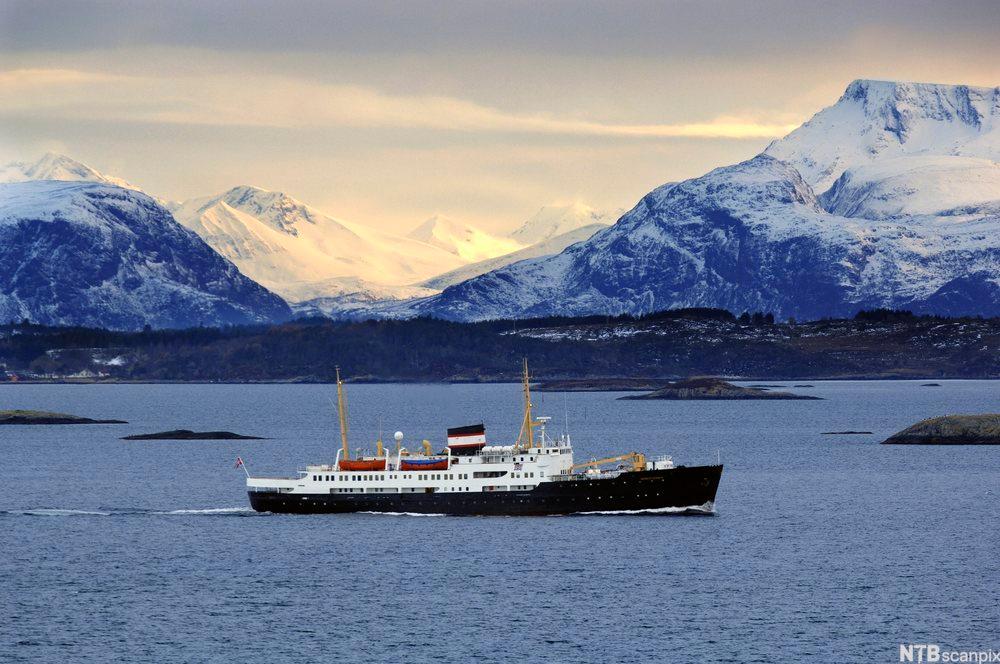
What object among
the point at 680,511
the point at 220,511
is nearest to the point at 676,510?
the point at 680,511

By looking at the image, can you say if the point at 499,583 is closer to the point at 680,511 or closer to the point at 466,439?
the point at 466,439

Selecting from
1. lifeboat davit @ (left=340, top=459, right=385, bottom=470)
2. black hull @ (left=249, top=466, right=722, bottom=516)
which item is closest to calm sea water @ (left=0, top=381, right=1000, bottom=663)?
black hull @ (left=249, top=466, right=722, bottom=516)

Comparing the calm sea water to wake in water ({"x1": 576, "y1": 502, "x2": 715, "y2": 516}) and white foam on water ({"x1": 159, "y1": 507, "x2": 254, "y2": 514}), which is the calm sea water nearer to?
white foam on water ({"x1": 159, "y1": 507, "x2": 254, "y2": 514})

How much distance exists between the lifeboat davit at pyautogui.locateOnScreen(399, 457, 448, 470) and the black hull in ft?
7.43

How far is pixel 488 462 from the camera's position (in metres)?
131

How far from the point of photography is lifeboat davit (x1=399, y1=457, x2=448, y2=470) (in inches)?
5217

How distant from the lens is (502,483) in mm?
131500

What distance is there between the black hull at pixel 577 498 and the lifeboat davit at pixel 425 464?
2.26 metres

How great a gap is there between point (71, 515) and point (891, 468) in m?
91.7

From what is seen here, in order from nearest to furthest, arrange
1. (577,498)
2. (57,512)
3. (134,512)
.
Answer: (577,498) < (57,512) < (134,512)

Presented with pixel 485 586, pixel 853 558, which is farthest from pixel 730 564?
pixel 485 586

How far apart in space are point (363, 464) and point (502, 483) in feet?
38.7

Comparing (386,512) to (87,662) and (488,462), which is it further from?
(87,662)

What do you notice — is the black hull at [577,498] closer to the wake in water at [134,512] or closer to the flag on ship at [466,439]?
the flag on ship at [466,439]
